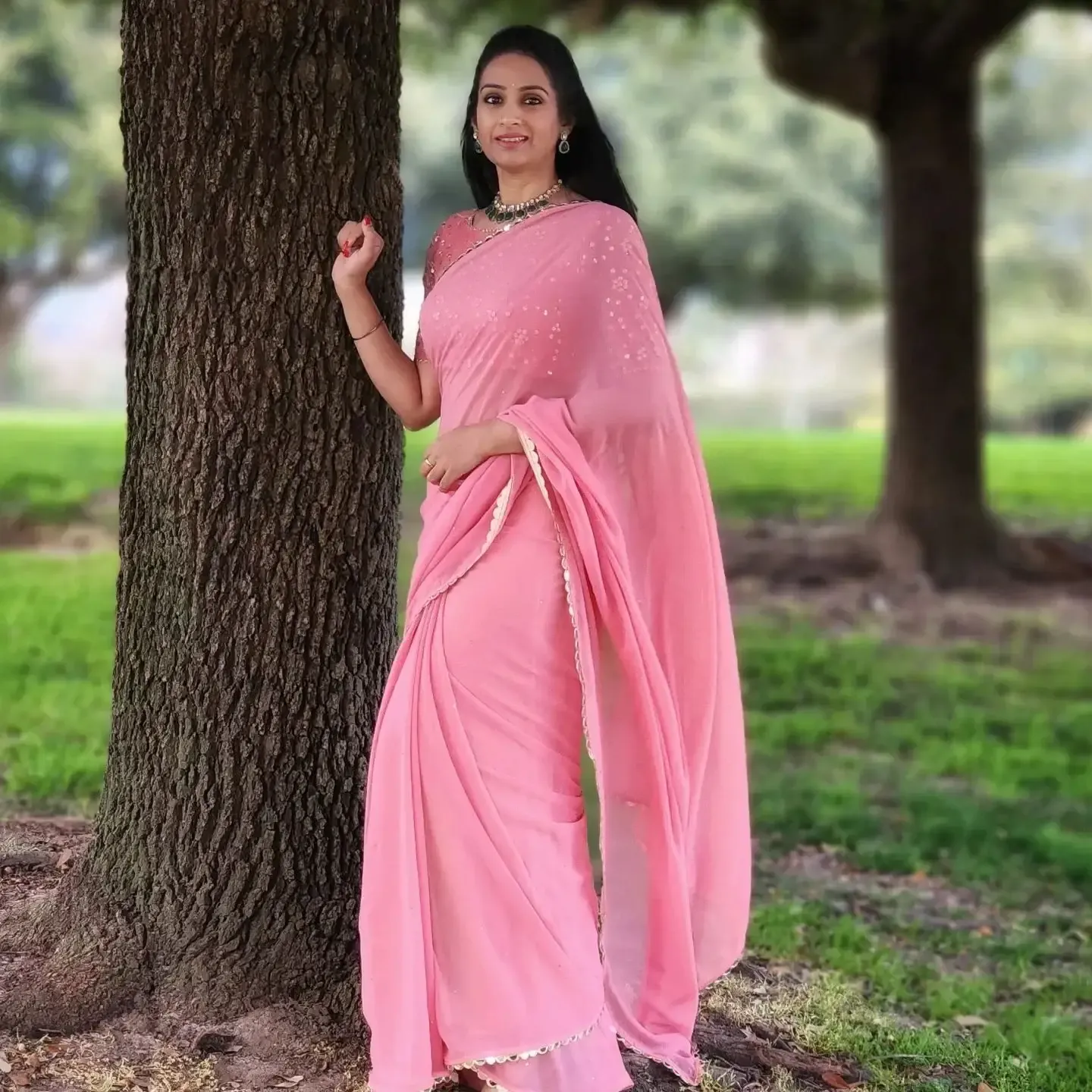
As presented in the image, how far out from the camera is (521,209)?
2.07 m

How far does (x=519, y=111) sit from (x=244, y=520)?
76 cm

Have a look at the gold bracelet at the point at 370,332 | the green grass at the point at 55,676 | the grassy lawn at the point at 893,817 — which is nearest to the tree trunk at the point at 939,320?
the grassy lawn at the point at 893,817

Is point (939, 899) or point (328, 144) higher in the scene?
point (328, 144)

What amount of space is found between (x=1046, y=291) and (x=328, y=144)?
65.0 feet

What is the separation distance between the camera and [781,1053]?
2434 millimetres

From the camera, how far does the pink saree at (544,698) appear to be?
194 centimetres

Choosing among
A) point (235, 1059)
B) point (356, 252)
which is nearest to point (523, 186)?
point (356, 252)

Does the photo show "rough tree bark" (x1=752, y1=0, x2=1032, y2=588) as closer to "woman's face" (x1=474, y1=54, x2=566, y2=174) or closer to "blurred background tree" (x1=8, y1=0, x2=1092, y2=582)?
"blurred background tree" (x1=8, y1=0, x2=1092, y2=582)

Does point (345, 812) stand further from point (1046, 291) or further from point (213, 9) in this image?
point (1046, 291)

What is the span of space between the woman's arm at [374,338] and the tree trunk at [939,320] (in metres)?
5.37

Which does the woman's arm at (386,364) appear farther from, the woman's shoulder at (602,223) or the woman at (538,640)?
the woman's shoulder at (602,223)

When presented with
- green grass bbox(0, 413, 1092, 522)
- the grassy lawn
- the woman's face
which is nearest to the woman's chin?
the woman's face

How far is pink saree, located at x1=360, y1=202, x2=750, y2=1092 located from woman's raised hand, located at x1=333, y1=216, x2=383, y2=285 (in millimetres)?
104

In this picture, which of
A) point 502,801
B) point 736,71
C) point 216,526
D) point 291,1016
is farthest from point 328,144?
point 736,71
